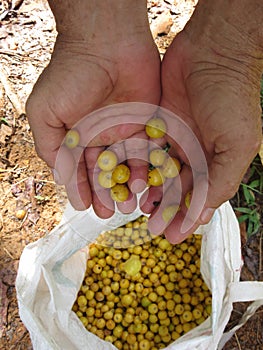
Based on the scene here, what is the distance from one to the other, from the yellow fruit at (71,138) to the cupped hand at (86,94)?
1.0 inches

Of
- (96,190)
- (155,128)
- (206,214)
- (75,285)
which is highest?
(155,128)

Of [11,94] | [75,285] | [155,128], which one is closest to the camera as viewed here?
[155,128]

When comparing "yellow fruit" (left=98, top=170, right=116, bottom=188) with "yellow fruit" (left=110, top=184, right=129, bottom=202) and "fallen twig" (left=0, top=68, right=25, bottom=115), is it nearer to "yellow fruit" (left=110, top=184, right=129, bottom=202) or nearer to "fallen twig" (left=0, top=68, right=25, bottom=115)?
"yellow fruit" (left=110, top=184, right=129, bottom=202)

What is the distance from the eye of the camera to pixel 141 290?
125 inches

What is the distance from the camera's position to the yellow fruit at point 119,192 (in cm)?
258

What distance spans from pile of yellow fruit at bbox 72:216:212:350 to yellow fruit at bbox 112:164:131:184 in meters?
A: 0.73

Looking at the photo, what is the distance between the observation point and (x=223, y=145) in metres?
2.07

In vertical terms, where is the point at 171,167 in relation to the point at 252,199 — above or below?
above

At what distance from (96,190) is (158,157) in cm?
38

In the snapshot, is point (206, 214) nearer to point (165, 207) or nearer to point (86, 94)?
point (165, 207)

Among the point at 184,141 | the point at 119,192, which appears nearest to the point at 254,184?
the point at 184,141

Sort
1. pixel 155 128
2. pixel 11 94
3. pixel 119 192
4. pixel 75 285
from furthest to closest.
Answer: pixel 11 94, pixel 75 285, pixel 119 192, pixel 155 128

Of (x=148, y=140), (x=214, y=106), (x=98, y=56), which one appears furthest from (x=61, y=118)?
(x=214, y=106)

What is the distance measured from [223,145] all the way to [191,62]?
1.66ft
